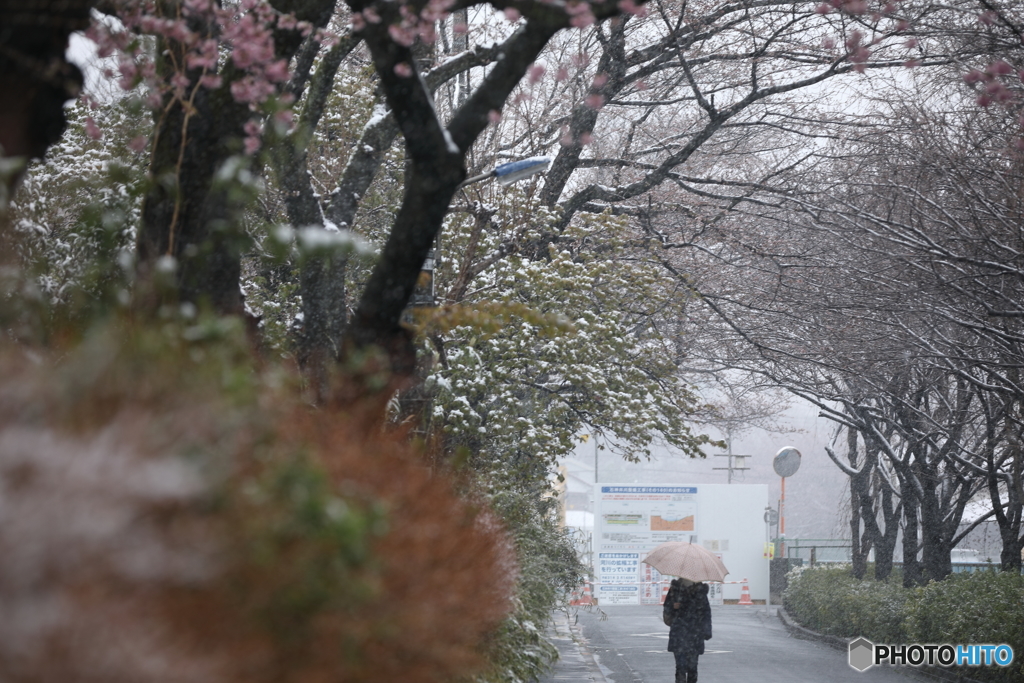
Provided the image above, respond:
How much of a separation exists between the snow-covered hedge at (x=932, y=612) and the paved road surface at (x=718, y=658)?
69cm

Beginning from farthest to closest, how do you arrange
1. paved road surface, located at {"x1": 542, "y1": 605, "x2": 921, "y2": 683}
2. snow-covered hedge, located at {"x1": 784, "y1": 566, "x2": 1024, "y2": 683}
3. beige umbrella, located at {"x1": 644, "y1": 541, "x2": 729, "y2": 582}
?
paved road surface, located at {"x1": 542, "y1": 605, "x2": 921, "y2": 683} → snow-covered hedge, located at {"x1": 784, "y1": 566, "x2": 1024, "y2": 683} → beige umbrella, located at {"x1": 644, "y1": 541, "x2": 729, "y2": 582}

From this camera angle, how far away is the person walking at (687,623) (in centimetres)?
1166

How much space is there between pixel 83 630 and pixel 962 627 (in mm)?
14287

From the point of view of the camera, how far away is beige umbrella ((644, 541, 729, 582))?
12.0 meters

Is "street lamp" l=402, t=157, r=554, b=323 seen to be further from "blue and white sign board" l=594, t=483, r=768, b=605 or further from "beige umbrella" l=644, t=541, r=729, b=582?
"blue and white sign board" l=594, t=483, r=768, b=605

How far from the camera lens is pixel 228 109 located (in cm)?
554

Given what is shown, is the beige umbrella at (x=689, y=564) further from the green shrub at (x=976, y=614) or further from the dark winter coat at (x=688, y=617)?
the green shrub at (x=976, y=614)

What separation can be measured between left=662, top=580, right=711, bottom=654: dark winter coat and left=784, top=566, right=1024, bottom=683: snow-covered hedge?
3.80 meters

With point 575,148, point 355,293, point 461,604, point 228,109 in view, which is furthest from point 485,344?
point 461,604

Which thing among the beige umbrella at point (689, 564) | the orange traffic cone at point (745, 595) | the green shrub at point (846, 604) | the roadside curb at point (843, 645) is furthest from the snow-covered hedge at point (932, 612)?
the orange traffic cone at point (745, 595)

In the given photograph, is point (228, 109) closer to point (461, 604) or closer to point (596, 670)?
point (461, 604)

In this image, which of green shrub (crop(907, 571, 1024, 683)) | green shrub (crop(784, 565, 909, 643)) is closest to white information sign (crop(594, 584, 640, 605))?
green shrub (crop(784, 565, 909, 643))

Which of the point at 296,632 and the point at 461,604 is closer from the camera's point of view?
the point at 296,632

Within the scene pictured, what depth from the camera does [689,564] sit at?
12180mm
